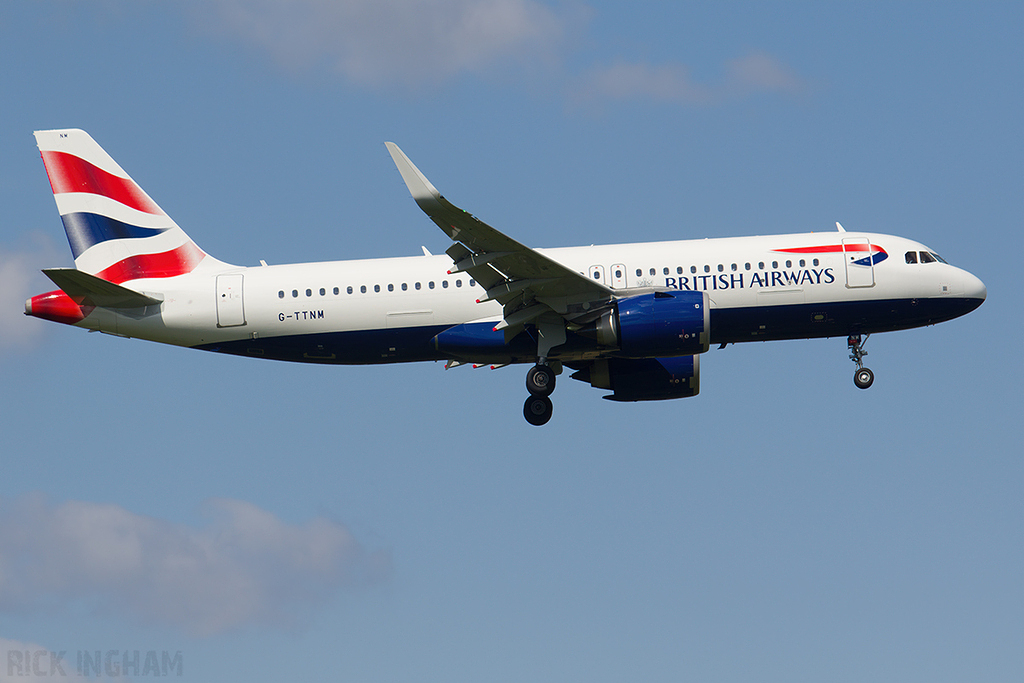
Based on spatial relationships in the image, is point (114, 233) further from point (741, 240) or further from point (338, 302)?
point (741, 240)

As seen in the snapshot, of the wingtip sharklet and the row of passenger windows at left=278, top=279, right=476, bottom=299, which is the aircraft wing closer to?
the wingtip sharklet

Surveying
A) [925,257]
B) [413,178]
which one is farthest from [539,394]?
[925,257]

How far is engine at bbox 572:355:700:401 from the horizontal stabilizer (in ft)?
47.3

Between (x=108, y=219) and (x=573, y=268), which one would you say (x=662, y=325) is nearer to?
(x=573, y=268)

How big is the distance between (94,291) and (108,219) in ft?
14.0

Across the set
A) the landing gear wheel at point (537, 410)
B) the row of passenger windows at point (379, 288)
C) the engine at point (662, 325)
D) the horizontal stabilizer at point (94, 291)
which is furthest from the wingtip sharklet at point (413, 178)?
the horizontal stabilizer at point (94, 291)

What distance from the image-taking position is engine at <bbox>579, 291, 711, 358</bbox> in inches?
1368

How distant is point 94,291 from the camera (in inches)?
1451

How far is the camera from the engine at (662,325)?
34.8 meters

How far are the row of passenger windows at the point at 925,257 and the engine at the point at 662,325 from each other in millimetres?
7091

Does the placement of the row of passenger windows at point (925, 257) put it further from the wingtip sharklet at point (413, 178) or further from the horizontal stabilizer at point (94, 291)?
the horizontal stabilizer at point (94, 291)

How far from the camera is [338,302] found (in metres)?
37.3

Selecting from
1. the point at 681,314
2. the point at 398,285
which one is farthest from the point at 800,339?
the point at 398,285

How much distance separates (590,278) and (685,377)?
615cm
